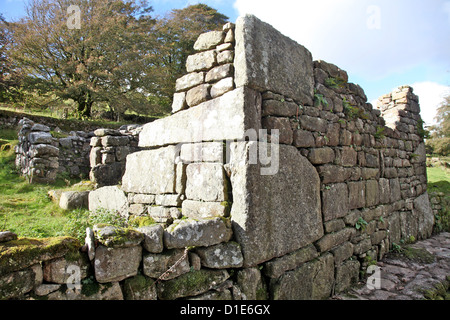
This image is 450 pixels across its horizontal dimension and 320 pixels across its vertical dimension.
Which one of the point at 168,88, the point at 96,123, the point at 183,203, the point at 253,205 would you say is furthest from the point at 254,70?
the point at 168,88

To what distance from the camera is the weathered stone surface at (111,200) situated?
421cm

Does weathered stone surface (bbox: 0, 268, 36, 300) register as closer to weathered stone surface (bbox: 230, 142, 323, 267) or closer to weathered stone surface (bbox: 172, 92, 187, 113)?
weathered stone surface (bbox: 230, 142, 323, 267)

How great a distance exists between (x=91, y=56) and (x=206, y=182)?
1870 cm

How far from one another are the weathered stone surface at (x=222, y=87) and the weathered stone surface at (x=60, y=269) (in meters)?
2.21

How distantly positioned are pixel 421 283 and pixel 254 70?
160 inches

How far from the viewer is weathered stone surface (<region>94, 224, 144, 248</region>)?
2.09 m

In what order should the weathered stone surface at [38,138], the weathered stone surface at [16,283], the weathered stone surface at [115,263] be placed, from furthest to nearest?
1. the weathered stone surface at [38,138]
2. the weathered stone surface at [115,263]
3. the weathered stone surface at [16,283]

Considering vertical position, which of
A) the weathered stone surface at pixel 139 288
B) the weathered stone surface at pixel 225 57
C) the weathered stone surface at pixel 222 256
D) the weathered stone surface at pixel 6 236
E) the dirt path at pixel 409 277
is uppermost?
the weathered stone surface at pixel 225 57

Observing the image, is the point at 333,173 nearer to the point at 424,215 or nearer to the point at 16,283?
the point at 16,283

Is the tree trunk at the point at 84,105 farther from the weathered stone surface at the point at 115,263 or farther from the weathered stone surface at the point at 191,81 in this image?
the weathered stone surface at the point at 115,263

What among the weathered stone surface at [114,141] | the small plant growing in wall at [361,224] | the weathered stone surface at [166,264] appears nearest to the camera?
the weathered stone surface at [166,264]

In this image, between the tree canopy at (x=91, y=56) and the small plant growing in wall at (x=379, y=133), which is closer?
the small plant growing in wall at (x=379, y=133)

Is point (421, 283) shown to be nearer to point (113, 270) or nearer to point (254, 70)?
point (254, 70)

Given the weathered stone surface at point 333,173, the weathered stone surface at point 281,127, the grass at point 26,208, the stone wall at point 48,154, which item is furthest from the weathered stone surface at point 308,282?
the stone wall at point 48,154
